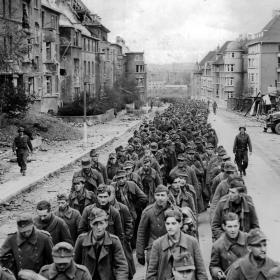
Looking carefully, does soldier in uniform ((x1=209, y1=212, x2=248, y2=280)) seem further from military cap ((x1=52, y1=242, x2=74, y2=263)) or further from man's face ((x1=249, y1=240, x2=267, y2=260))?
military cap ((x1=52, y1=242, x2=74, y2=263))

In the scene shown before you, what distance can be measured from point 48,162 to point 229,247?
20247 millimetres

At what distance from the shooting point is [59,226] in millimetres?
7750

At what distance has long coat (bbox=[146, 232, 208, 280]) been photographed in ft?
21.1

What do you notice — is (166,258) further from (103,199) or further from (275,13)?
(275,13)

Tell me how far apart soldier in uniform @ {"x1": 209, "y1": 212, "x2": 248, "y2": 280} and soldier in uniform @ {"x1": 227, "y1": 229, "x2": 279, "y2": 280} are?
0.88 m

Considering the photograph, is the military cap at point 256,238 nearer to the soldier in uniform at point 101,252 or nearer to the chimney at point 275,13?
the soldier in uniform at point 101,252

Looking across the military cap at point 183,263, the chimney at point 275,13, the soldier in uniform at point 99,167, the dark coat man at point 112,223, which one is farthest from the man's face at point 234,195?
the chimney at point 275,13

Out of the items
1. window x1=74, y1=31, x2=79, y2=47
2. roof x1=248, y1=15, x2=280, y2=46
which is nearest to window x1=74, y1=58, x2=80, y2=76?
window x1=74, y1=31, x2=79, y2=47

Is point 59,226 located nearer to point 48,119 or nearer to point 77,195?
point 77,195

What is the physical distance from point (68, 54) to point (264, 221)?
4693 cm

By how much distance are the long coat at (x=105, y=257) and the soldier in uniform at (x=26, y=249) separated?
0.39 m

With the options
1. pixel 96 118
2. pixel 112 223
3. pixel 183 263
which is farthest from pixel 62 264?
pixel 96 118

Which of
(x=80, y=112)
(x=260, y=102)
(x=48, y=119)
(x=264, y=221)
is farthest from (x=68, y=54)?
(x=264, y=221)

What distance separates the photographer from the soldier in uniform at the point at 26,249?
22.5ft
